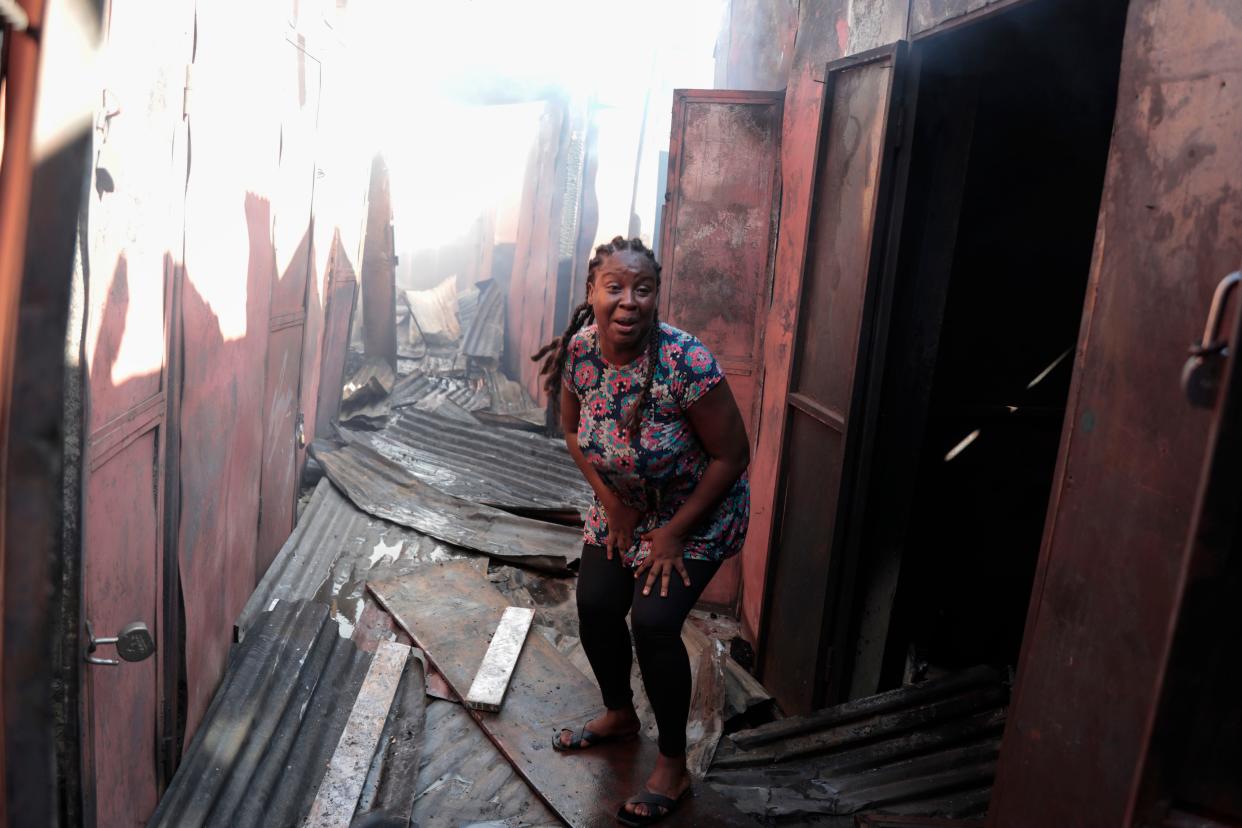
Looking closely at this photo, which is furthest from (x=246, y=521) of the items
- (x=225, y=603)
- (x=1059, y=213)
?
(x=1059, y=213)

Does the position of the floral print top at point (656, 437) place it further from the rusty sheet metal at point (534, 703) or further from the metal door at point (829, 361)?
the metal door at point (829, 361)

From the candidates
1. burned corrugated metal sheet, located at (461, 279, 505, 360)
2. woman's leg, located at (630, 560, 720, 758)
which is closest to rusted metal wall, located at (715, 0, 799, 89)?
woman's leg, located at (630, 560, 720, 758)

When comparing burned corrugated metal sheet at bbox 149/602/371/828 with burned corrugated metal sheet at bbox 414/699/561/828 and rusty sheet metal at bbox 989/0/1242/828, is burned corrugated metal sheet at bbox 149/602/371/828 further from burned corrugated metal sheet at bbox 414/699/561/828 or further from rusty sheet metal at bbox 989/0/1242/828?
rusty sheet metal at bbox 989/0/1242/828

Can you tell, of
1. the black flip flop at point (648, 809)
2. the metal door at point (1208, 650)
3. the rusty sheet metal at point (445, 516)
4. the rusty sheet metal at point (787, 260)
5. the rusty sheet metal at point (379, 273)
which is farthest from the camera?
the rusty sheet metal at point (379, 273)

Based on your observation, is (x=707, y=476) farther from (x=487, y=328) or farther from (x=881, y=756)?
(x=487, y=328)

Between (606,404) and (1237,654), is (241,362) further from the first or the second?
(1237,654)

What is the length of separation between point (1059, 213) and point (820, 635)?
2.27 metres

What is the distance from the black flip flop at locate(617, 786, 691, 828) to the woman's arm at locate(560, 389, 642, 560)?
2.61 feet

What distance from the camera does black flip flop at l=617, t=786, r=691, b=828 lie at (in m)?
3.00

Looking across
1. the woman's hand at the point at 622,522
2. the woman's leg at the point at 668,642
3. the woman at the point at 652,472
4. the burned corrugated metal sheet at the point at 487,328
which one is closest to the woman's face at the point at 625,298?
the woman at the point at 652,472

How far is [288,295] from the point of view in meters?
5.74

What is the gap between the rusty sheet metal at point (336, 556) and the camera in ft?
16.8

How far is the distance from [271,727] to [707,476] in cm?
214

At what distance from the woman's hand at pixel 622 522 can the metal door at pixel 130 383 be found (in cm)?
141
